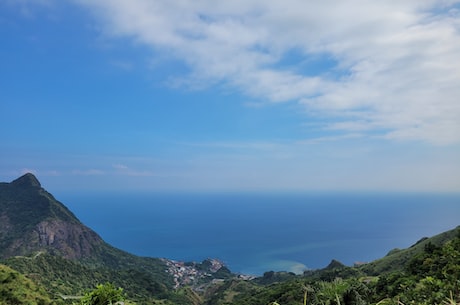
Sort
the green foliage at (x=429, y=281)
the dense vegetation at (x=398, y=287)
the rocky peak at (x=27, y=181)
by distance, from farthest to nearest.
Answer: the rocky peak at (x=27, y=181)
the green foliage at (x=429, y=281)
the dense vegetation at (x=398, y=287)

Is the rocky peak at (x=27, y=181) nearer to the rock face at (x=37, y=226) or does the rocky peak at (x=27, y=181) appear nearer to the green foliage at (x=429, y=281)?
the rock face at (x=37, y=226)

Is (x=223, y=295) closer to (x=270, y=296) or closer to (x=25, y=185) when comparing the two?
(x=270, y=296)

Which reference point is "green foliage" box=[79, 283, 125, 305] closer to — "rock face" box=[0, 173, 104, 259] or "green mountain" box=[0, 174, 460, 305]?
"green mountain" box=[0, 174, 460, 305]

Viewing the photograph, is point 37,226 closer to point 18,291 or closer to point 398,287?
point 18,291

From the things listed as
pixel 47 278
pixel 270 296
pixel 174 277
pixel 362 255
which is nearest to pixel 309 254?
pixel 362 255

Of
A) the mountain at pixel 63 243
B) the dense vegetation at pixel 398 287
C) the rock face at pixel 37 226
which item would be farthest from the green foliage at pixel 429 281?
the rock face at pixel 37 226

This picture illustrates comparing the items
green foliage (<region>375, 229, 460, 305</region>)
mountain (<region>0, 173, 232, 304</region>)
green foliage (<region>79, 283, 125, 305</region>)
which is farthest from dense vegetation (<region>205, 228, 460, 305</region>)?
mountain (<region>0, 173, 232, 304</region>)

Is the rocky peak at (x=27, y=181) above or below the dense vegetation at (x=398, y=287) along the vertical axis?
above

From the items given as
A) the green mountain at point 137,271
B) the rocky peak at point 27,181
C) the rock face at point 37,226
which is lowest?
the green mountain at point 137,271

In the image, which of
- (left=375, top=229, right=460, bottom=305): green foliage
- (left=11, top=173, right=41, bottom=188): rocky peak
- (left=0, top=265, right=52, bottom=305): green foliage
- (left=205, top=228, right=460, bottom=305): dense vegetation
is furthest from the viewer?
(left=11, top=173, right=41, bottom=188): rocky peak
